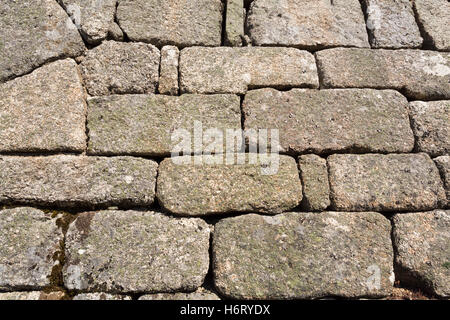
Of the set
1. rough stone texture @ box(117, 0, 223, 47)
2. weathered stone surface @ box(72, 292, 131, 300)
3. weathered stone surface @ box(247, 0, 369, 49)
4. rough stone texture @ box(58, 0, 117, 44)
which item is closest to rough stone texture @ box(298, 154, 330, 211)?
weathered stone surface @ box(247, 0, 369, 49)

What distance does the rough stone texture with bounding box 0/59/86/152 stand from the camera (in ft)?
6.60

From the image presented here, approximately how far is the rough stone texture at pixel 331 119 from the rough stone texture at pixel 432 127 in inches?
3.2

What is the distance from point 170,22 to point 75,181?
1391mm

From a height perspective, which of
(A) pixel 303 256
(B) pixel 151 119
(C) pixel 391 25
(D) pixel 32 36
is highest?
(C) pixel 391 25

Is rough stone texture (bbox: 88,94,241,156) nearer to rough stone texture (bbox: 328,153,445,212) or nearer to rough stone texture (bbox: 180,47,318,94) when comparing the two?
rough stone texture (bbox: 180,47,318,94)

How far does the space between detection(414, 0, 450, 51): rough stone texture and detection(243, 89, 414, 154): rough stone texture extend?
0.80 metres

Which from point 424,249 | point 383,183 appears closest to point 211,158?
point 383,183

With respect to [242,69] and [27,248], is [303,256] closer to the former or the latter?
[242,69]

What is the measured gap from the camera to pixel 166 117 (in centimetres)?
212

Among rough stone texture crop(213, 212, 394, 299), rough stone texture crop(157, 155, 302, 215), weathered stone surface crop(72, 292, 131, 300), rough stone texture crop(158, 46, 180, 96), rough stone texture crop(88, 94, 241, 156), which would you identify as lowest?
weathered stone surface crop(72, 292, 131, 300)

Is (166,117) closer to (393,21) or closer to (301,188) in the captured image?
(301,188)

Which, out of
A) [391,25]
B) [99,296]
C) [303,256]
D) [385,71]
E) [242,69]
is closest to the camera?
[99,296]

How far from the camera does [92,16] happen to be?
228cm

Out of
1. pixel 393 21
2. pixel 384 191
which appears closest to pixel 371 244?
pixel 384 191
